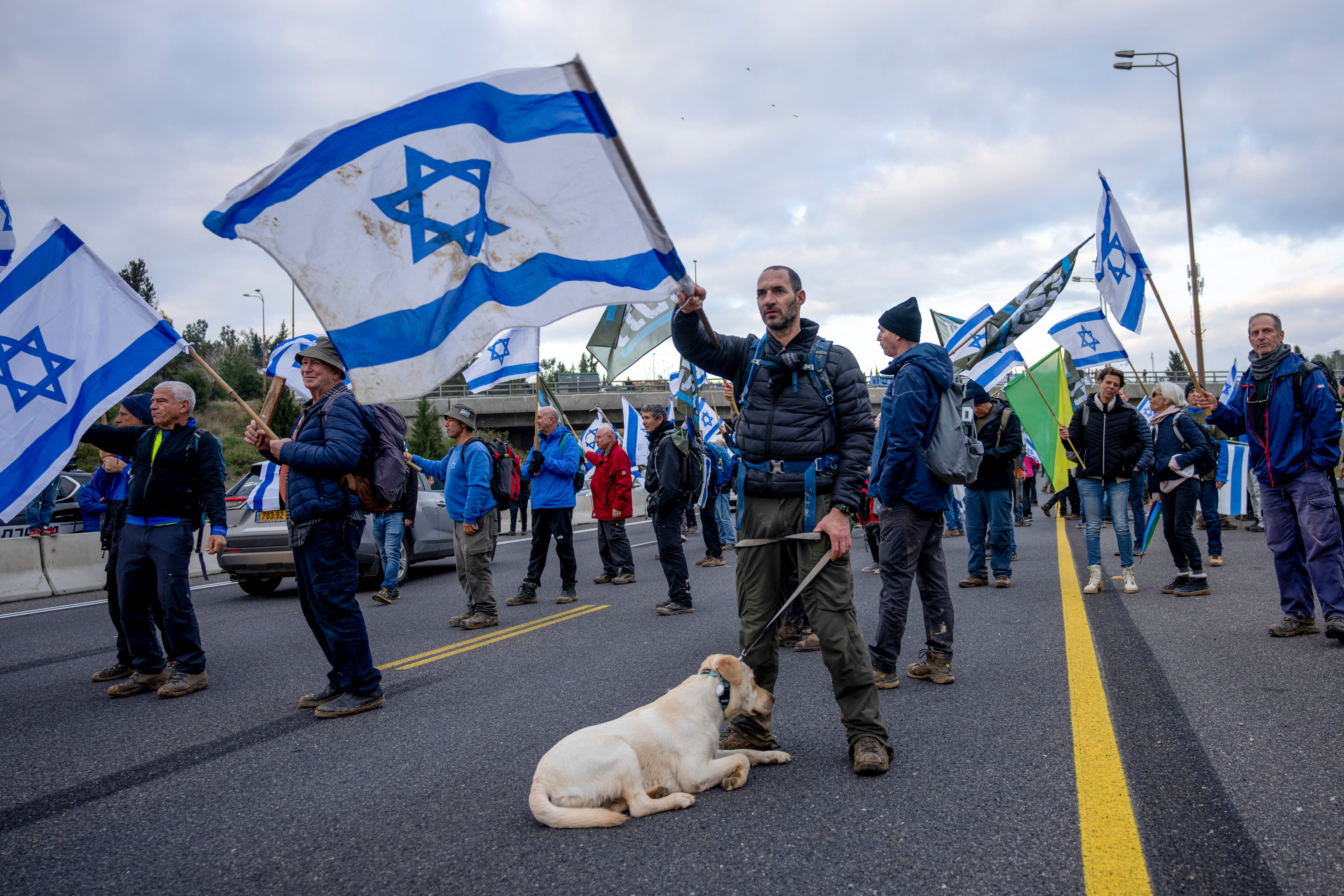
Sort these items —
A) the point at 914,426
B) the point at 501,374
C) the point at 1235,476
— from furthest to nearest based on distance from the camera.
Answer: the point at 501,374, the point at 1235,476, the point at 914,426

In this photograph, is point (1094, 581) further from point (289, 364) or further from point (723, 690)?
point (289, 364)

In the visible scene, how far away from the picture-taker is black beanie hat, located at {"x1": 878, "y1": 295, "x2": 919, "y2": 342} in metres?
5.01

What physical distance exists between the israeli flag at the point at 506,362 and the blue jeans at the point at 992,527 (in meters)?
6.01

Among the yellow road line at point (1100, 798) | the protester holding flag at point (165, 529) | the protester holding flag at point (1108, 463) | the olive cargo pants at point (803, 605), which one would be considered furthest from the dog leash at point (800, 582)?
the protester holding flag at point (1108, 463)

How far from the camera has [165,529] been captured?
17.7ft

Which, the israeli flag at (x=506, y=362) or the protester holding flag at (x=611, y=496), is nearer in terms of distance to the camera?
the protester holding flag at (x=611, y=496)

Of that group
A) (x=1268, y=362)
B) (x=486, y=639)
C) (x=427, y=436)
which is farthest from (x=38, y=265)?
(x=427, y=436)

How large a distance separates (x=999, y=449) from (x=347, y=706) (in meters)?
6.62

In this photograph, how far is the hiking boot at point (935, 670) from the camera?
4.91 meters

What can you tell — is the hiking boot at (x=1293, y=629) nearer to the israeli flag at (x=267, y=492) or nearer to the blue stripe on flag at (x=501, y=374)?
the blue stripe on flag at (x=501, y=374)

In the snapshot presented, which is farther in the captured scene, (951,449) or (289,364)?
(289,364)

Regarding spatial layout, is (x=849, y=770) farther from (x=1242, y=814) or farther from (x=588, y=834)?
(x=1242, y=814)

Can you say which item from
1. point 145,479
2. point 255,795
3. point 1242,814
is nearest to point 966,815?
point 1242,814

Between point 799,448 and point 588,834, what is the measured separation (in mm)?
1738
